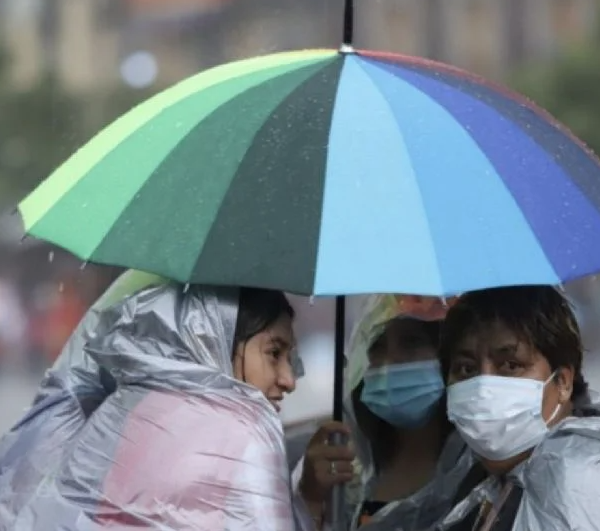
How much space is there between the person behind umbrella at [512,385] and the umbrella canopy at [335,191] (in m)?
0.18

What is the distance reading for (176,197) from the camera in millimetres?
2580

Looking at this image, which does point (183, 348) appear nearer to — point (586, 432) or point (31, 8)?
point (586, 432)

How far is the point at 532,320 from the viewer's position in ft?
8.80

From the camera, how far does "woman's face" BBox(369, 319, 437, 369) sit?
3.21 m

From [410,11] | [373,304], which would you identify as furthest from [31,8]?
[373,304]

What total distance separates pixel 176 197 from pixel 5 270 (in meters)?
5.22

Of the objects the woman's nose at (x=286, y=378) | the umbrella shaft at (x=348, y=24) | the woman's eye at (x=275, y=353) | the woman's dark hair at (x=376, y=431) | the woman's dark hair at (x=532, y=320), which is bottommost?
the woman's dark hair at (x=376, y=431)

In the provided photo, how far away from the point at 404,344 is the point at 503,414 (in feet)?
2.04

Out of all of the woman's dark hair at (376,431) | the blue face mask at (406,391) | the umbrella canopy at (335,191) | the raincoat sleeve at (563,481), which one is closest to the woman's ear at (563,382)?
the raincoat sleeve at (563,481)

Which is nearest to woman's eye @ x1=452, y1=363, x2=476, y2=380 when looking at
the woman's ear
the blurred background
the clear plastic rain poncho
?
the woman's ear

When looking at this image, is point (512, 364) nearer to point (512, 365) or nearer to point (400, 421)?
point (512, 365)

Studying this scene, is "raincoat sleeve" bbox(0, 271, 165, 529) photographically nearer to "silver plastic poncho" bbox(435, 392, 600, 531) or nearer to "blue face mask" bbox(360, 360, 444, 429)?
"blue face mask" bbox(360, 360, 444, 429)

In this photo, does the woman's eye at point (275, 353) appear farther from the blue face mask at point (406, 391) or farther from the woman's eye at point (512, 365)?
the blue face mask at point (406, 391)

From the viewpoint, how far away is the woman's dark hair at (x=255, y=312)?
8.55ft
